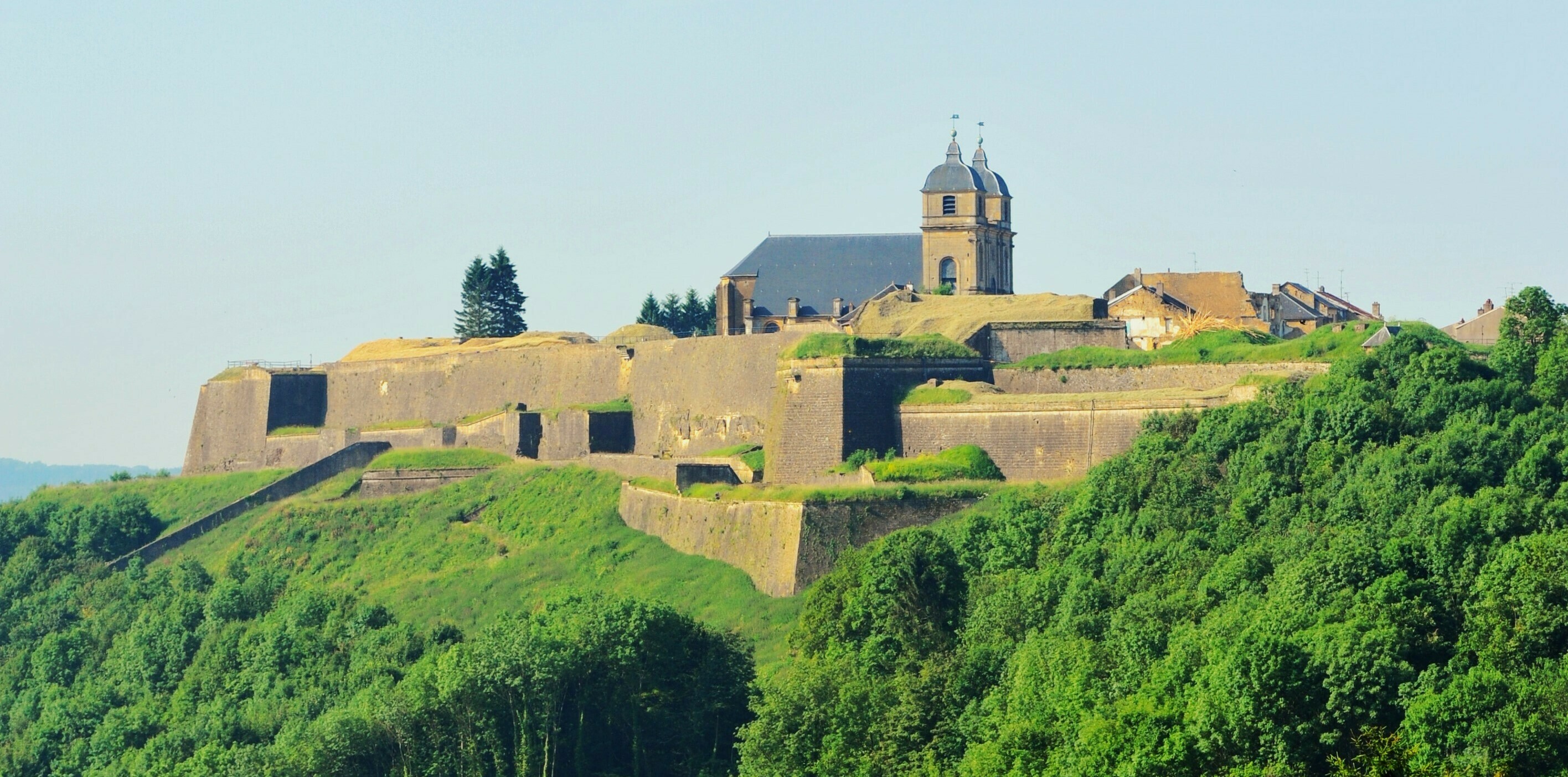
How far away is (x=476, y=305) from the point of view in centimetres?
8494

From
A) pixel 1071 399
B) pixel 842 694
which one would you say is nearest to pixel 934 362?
pixel 1071 399

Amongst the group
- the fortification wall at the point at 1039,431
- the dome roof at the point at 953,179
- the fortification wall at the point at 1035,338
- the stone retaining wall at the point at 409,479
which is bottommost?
the stone retaining wall at the point at 409,479

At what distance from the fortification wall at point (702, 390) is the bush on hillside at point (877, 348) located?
1.95 m

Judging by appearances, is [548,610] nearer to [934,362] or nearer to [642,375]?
[934,362]

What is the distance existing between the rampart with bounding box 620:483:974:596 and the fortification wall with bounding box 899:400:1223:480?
6.49ft

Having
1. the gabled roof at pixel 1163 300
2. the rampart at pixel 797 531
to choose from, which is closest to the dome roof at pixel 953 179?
the gabled roof at pixel 1163 300

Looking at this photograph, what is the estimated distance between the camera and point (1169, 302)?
65.9m

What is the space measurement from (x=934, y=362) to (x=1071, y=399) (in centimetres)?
485

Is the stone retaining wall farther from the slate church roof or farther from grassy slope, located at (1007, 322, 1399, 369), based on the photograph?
grassy slope, located at (1007, 322, 1399, 369)

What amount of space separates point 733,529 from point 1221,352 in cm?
1002

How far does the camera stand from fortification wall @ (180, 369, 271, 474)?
77.8 metres

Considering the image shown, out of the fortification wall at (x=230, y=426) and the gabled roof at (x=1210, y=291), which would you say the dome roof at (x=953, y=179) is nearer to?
the gabled roof at (x=1210, y=291)

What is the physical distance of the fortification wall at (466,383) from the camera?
2704 inches

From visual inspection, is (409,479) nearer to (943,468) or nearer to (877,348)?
(877,348)
